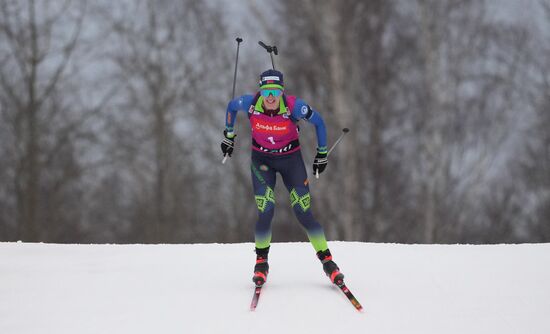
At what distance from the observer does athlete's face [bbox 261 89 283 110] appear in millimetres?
4918

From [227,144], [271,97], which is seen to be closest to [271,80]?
[271,97]

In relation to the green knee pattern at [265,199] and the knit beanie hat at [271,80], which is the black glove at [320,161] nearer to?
the green knee pattern at [265,199]

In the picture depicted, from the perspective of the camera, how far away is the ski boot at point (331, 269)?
4805 millimetres

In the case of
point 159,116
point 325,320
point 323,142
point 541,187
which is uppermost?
point 323,142

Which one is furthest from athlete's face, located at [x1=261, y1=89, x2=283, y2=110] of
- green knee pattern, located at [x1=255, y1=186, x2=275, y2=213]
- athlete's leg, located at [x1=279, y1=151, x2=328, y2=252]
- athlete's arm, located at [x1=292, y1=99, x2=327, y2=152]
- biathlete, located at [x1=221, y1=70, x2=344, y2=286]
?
green knee pattern, located at [x1=255, y1=186, x2=275, y2=213]

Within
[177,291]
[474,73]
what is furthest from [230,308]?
[474,73]

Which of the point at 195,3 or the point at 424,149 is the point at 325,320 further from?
the point at 195,3

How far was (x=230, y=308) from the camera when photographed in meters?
4.51

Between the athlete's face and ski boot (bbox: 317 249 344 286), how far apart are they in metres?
1.30

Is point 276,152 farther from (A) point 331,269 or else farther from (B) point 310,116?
(A) point 331,269

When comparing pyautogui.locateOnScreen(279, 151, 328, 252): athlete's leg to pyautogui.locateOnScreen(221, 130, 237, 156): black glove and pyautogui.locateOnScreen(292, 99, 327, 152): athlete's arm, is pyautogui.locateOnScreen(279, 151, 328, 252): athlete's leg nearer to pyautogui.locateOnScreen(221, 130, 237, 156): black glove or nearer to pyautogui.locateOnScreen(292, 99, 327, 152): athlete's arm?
pyautogui.locateOnScreen(292, 99, 327, 152): athlete's arm

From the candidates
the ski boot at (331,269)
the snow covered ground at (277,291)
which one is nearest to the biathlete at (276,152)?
the ski boot at (331,269)

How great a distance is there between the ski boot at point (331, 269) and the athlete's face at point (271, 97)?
4.26 ft

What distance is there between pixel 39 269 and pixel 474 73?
1044cm
